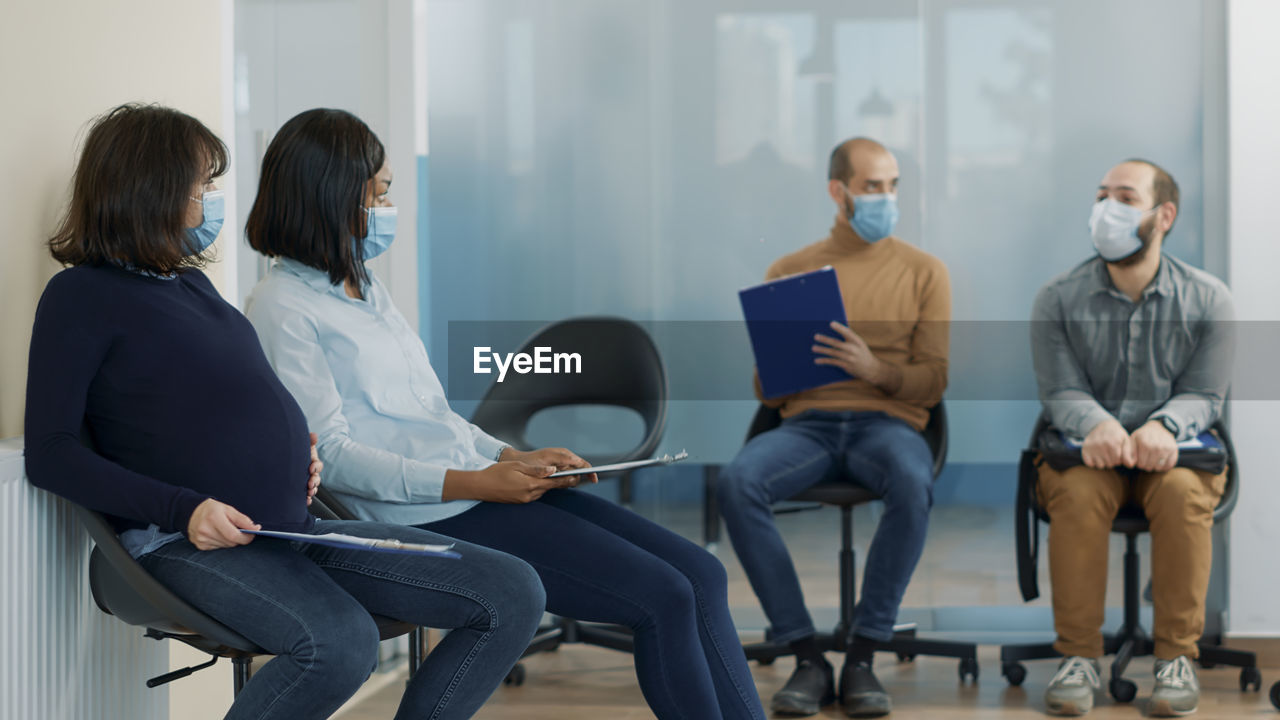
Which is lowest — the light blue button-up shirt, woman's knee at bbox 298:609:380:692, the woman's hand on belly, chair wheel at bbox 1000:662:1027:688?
chair wheel at bbox 1000:662:1027:688

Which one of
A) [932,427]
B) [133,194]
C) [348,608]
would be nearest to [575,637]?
[932,427]

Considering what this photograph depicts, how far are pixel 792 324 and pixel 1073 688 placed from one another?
42.2 inches

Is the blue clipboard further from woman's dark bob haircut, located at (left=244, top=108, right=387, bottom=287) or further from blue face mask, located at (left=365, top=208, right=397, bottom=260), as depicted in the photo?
woman's dark bob haircut, located at (left=244, top=108, right=387, bottom=287)

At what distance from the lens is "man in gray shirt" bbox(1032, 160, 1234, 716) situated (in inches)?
109

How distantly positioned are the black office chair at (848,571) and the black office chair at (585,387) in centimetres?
33

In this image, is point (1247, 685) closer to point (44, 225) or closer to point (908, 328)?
point (908, 328)

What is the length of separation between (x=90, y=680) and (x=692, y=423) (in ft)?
7.01

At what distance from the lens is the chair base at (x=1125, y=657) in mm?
2844

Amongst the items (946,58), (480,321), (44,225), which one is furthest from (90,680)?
(946,58)

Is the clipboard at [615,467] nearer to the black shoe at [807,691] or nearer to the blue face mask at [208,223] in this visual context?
the blue face mask at [208,223]

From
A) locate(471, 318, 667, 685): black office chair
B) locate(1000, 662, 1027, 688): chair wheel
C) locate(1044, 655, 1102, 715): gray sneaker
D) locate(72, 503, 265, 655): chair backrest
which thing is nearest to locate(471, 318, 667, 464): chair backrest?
locate(471, 318, 667, 685): black office chair

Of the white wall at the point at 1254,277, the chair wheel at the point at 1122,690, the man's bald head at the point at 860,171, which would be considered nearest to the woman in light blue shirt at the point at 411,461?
the chair wheel at the point at 1122,690

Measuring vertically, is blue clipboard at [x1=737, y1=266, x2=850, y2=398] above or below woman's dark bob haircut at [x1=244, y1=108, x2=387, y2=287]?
below

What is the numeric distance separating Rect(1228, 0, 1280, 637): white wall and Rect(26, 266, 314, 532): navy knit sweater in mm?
2597
